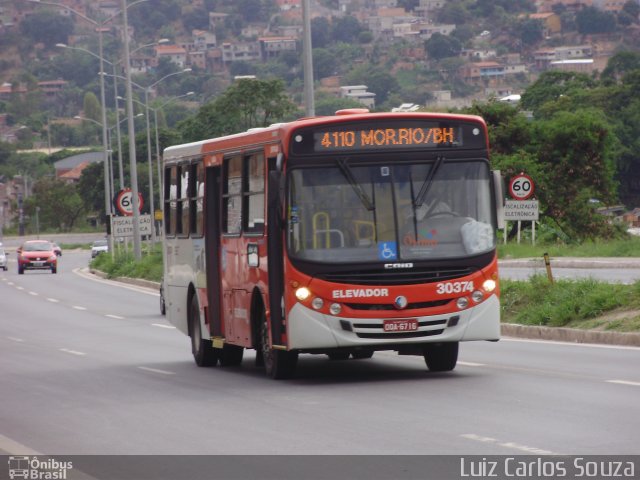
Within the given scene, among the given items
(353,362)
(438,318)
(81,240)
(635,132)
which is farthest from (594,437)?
(81,240)

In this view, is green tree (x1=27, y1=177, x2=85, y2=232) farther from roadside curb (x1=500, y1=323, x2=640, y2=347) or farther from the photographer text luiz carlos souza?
the photographer text luiz carlos souza

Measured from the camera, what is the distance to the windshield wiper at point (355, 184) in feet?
54.2

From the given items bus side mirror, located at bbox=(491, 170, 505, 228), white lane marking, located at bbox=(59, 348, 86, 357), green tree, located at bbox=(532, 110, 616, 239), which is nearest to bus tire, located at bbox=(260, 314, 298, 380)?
bus side mirror, located at bbox=(491, 170, 505, 228)

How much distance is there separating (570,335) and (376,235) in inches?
265

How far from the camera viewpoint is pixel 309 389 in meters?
16.3

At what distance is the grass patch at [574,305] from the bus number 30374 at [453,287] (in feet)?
17.3

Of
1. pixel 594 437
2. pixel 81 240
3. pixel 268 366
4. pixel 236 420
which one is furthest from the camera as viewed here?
pixel 81 240

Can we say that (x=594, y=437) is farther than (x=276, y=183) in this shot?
No

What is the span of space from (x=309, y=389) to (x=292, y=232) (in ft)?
5.16

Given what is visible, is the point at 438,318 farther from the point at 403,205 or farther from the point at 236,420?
the point at 236,420

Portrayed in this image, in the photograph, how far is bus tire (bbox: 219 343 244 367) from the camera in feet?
67.3

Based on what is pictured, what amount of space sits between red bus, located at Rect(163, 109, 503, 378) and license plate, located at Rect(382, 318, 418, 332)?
0.01m

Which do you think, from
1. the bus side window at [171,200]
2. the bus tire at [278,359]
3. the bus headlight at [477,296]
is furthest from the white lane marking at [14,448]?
the bus side window at [171,200]

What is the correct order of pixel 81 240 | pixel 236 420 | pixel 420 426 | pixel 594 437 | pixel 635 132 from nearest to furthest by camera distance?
pixel 594 437
pixel 420 426
pixel 236 420
pixel 635 132
pixel 81 240
